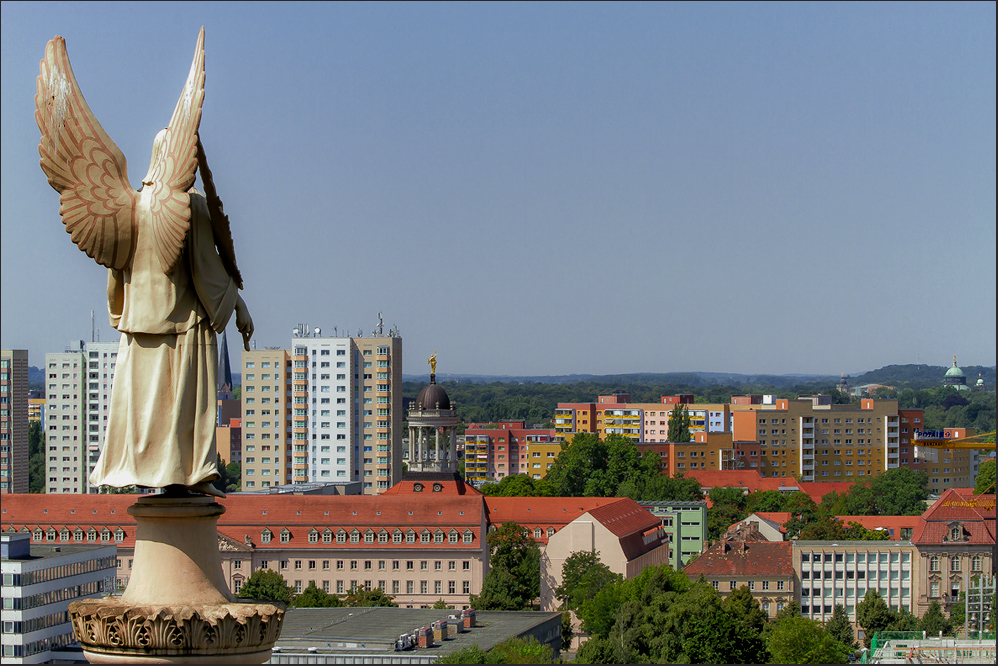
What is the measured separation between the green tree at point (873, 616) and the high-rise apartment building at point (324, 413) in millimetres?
58447

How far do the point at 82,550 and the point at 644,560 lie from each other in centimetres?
4011

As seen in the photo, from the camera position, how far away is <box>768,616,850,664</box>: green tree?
6744 cm

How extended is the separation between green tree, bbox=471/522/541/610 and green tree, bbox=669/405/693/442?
85864 millimetres

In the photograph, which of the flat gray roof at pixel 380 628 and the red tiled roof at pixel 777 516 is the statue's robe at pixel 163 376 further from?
the red tiled roof at pixel 777 516

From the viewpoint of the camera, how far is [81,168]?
13.4 metres

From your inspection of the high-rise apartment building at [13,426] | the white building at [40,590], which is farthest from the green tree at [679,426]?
the white building at [40,590]

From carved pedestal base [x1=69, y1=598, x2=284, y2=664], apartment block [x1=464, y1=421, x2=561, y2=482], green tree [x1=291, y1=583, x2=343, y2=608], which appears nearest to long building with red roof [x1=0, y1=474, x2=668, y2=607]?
green tree [x1=291, y1=583, x2=343, y2=608]

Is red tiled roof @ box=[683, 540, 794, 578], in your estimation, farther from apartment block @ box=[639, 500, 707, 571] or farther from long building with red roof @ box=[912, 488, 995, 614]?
apartment block @ box=[639, 500, 707, 571]

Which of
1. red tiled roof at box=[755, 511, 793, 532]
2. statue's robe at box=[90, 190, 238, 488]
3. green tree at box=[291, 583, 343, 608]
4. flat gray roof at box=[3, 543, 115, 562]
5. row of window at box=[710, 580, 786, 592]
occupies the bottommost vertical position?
row of window at box=[710, 580, 786, 592]

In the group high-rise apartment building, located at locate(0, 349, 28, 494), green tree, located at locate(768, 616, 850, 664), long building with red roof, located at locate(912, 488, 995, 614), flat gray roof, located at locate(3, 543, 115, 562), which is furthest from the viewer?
high-rise apartment building, located at locate(0, 349, 28, 494)

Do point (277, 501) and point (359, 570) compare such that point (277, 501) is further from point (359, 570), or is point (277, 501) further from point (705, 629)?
point (705, 629)

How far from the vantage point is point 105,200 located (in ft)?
43.7

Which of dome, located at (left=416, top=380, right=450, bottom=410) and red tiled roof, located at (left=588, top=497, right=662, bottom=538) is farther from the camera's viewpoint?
dome, located at (left=416, top=380, right=450, bottom=410)

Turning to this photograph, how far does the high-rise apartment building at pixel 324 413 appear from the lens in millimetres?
137500
